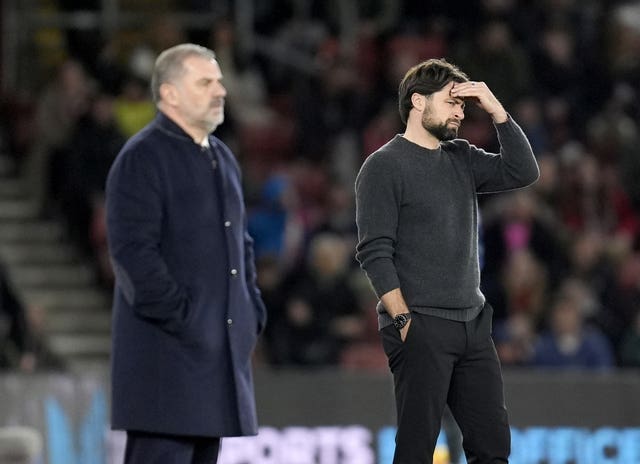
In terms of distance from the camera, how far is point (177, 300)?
20.6ft

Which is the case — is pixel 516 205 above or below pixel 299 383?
above

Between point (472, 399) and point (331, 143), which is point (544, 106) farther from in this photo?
point (472, 399)

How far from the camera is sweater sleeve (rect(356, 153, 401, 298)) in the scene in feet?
20.3

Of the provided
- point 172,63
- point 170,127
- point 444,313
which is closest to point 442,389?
point 444,313

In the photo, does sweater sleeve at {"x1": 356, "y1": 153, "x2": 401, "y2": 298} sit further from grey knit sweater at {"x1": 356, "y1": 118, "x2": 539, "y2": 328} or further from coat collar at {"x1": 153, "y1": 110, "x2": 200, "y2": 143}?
coat collar at {"x1": 153, "y1": 110, "x2": 200, "y2": 143}

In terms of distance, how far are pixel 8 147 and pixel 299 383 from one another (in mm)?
4853

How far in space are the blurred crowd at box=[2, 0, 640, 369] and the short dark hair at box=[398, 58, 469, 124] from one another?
19.6 ft

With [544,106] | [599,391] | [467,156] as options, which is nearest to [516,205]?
[544,106]

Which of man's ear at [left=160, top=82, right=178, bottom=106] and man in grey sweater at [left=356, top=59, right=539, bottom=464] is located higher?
man's ear at [left=160, top=82, right=178, bottom=106]

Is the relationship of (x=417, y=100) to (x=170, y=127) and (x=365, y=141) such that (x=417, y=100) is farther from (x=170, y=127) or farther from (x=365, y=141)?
(x=365, y=141)

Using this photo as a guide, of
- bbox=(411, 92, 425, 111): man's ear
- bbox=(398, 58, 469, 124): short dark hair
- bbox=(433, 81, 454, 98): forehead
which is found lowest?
bbox=(411, 92, 425, 111): man's ear

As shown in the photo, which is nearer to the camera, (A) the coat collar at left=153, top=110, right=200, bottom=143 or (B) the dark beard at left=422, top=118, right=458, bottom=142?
(B) the dark beard at left=422, top=118, right=458, bottom=142

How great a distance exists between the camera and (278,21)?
16.2 m

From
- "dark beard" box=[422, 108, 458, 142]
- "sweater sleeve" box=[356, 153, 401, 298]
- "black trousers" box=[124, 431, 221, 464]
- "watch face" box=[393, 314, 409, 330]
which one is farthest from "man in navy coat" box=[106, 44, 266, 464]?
"dark beard" box=[422, 108, 458, 142]
